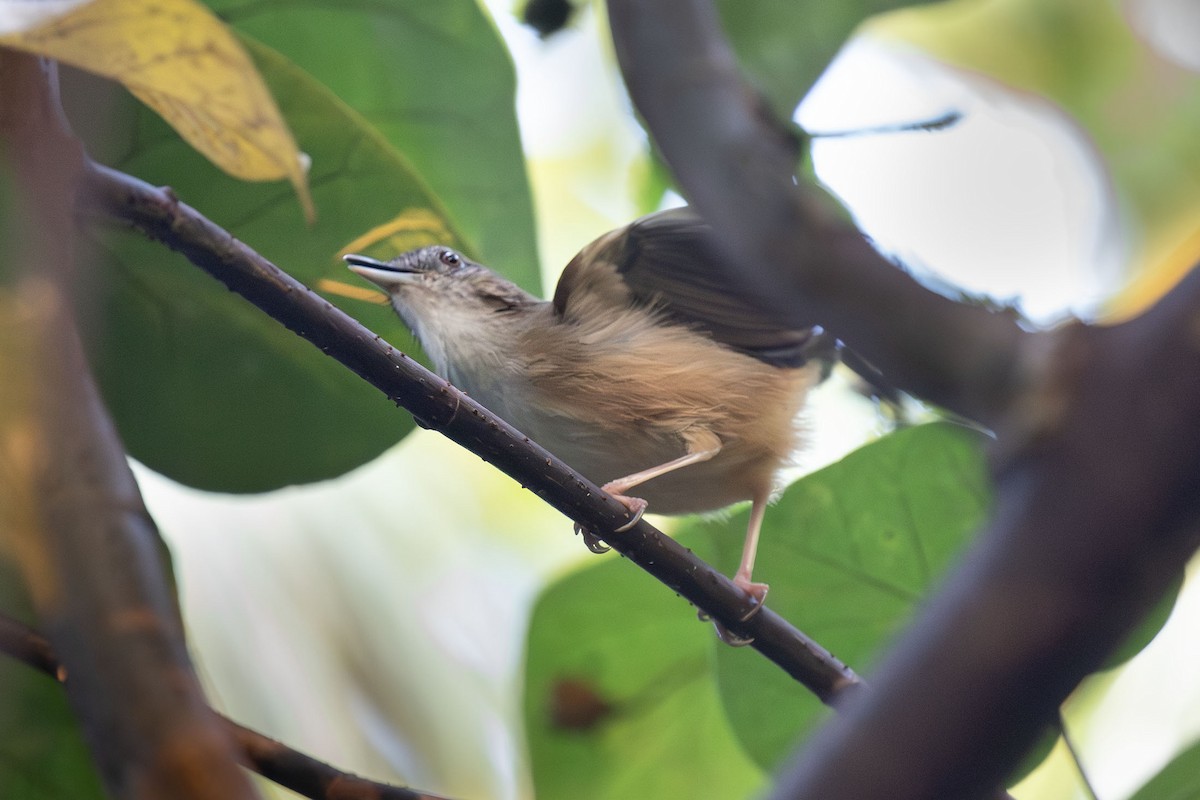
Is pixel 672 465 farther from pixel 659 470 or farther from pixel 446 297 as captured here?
pixel 446 297

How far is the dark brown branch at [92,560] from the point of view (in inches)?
14.3

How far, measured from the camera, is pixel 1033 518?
360mm

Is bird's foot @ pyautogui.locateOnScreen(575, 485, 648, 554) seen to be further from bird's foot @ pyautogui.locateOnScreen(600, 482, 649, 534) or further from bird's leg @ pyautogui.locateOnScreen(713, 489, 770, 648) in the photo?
bird's leg @ pyautogui.locateOnScreen(713, 489, 770, 648)

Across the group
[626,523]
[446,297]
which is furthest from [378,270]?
[626,523]

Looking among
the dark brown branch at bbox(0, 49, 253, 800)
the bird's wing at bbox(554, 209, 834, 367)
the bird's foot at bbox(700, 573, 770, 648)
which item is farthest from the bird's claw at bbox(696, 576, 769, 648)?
the dark brown branch at bbox(0, 49, 253, 800)

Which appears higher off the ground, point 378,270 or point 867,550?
point 378,270

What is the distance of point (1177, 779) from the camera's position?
82 cm

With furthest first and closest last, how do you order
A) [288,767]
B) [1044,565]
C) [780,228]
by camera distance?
[288,767] < [780,228] < [1044,565]

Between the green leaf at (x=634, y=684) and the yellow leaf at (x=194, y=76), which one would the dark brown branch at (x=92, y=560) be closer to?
the yellow leaf at (x=194, y=76)

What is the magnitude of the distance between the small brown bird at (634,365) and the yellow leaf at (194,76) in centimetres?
40

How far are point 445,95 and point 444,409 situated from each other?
0.45 meters

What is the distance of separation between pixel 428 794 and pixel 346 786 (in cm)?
6

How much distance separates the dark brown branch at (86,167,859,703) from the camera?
63 cm

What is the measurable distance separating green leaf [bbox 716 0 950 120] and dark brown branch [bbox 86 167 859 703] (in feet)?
1.54
